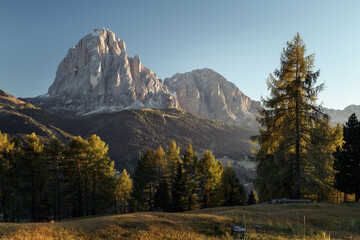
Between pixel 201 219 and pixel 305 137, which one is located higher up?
pixel 305 137

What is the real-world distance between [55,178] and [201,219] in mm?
30364

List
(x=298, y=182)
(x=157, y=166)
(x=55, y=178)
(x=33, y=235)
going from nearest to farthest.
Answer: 1. (x=33, y=235)
2. (x=298, y=182)
3. (x=55, y=178)
4. (x=157, y=166)

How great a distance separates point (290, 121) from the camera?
20750mm

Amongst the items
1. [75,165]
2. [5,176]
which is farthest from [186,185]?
[5,176]

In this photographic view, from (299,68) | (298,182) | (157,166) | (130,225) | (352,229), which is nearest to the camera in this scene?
(130,225)

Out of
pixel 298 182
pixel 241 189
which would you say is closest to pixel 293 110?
pixel 298 182

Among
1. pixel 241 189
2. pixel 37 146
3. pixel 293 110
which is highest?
pixel 293 110

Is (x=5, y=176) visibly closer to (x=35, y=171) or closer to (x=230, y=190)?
(x=35, y=171)

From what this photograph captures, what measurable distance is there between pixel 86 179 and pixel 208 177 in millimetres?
18700

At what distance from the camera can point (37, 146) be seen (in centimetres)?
2859

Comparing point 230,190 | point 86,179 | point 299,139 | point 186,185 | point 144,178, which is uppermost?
point 299,139

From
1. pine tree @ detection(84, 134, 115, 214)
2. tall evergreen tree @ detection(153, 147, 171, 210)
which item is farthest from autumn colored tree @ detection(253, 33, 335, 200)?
pine tree @ detection(84, 134, 115, 214)

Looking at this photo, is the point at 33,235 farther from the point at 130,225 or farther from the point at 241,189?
the point at 241,189

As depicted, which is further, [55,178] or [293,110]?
[55,178]
